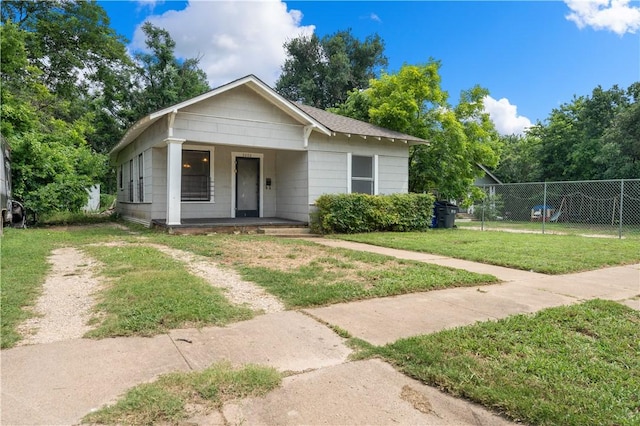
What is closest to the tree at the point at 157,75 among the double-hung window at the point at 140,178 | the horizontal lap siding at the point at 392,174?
the double-hung window at the point at 140,178

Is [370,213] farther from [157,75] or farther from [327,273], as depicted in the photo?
[157,75]

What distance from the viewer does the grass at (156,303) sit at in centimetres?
344

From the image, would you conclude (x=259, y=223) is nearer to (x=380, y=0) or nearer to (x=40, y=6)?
(x=380, y=0)

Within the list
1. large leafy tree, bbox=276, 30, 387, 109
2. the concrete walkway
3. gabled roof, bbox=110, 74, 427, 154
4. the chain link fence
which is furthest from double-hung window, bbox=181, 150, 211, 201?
large leafy tree, bbox=276, 30, 387, 109

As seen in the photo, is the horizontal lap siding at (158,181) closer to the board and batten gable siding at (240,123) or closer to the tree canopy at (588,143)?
the board and batten gable siding at (240,123)

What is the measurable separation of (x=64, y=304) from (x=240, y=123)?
27.2 feet

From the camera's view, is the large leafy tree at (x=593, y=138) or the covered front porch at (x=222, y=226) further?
the large leafy tree at (x=593, y=138)

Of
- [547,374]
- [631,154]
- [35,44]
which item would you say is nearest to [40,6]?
[35,44]

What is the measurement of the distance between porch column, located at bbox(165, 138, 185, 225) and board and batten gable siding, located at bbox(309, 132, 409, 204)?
13.0ft

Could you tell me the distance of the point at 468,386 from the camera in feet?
8.05

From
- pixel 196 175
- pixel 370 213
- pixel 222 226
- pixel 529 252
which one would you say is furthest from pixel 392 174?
pixel 196 175

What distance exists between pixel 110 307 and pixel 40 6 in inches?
948

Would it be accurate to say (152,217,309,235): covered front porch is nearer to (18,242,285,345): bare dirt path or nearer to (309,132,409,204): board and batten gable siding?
(309,132,409,204): board and batten gable siding

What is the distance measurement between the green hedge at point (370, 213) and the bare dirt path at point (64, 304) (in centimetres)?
665
